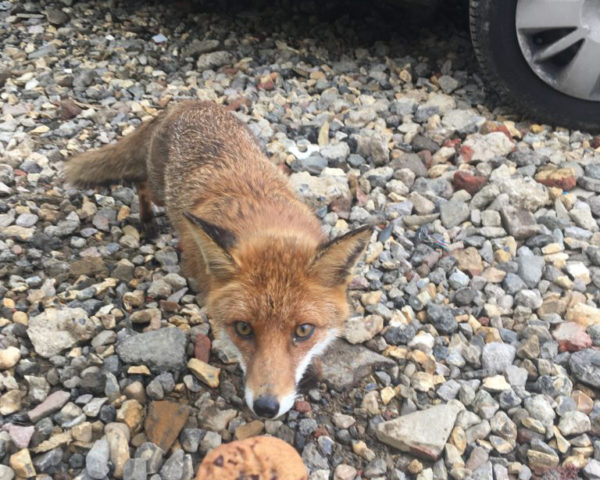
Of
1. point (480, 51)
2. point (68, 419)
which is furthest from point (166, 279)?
point (480, 51)

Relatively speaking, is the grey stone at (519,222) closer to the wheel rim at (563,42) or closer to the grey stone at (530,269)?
the grey stone at (530,269)

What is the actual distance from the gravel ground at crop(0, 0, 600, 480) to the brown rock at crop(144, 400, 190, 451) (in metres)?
0.01

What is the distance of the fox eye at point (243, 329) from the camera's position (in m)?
2.89

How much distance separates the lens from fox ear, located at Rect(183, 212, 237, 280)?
273 cm

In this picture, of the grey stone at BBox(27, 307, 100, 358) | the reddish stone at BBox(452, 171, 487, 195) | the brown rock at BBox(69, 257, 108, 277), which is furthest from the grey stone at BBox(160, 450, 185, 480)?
the reddish stone at BBox(452, 171, 487, 195)

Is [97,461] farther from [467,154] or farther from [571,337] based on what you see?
[467,154]

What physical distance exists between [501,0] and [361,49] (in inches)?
77.4

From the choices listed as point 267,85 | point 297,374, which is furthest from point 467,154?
point 297,374

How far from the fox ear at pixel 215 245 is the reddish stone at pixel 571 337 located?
2.16m

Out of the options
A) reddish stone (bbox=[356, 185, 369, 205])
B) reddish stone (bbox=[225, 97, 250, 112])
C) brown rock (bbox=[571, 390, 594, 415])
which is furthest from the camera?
reddish stone (bbox=[225, 97, 250, 112])

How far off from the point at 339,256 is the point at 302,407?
100 cm

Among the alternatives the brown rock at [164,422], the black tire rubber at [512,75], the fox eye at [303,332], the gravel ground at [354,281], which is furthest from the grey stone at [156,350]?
the black tire rubber at [512,75]

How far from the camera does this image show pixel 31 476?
2.90 metres

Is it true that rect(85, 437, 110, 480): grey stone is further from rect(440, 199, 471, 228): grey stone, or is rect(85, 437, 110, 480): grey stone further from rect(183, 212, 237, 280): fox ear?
rect(440, 199, 471, 228): grey stone
